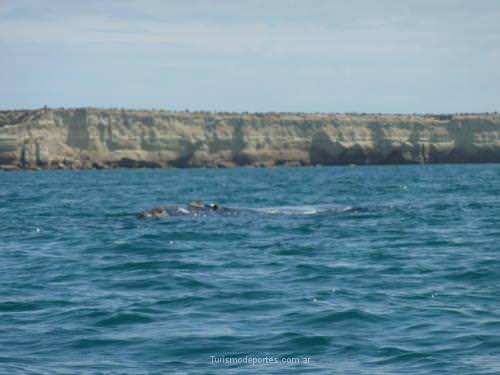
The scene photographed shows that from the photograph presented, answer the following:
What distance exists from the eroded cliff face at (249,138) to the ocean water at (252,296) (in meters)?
59.0

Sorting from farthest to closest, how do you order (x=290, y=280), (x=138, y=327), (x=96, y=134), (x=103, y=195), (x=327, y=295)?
(x=96, y=134) → (x=103, y=195) → (x=290, y=280) → (x=327, y=295) → (x=138, y=327)

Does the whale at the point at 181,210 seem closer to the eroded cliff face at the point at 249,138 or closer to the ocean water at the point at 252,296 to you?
the ocean water at the point at 252,296

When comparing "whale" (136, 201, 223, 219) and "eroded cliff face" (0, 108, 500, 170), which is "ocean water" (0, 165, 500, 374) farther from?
"eroded cliff face" (0, 108, 500, 170)

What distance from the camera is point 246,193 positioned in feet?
131

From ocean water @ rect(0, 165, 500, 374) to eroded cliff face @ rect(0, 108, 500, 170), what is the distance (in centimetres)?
5900

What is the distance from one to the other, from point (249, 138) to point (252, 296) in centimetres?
7569

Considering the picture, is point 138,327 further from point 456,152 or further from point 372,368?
point 456,152

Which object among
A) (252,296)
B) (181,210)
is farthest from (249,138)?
(252,296)

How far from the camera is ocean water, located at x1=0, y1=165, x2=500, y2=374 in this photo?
9211 mm

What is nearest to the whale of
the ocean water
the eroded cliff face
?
the ocean water

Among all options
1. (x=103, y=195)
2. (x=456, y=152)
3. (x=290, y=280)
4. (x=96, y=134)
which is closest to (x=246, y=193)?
(x=103, y=195)

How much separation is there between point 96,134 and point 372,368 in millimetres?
75299

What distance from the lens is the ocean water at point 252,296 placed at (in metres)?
9.21

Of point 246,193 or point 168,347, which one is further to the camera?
point 246,193
